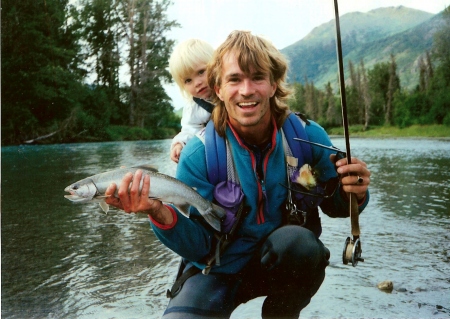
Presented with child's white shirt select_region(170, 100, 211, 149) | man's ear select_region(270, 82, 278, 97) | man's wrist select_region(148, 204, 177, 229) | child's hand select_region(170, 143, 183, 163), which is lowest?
man's wrist select_region(148, 204, 177, 229)

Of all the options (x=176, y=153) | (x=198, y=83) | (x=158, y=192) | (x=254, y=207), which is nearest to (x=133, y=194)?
(x=158, y=192)

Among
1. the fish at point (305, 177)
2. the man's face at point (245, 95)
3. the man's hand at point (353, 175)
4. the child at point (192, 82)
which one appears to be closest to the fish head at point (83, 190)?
the man's face at point (245, 95)

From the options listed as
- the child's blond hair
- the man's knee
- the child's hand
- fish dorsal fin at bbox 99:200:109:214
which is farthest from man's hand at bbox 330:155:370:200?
the child's blond hair

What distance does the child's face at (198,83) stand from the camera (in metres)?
2.65

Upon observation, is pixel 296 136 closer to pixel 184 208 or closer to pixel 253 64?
pixel 253 64

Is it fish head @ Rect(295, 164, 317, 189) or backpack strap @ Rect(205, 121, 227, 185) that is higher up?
backpack strap @ Rect(205, 121, 227, 185)

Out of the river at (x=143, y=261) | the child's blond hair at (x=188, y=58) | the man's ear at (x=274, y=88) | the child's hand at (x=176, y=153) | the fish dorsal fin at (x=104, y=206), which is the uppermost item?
the child's blond hair at (x=188, y=58)

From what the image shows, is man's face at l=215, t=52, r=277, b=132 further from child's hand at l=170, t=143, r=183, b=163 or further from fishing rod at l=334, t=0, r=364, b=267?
child's hand at l=170, t=143, r=183, b=163

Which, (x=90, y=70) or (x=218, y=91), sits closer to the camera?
(x=218, y=91)

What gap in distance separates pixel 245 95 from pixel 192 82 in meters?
1.06

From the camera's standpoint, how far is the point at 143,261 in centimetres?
289

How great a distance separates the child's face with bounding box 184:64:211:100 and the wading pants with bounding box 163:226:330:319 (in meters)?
1.15

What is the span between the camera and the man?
1.67 meters

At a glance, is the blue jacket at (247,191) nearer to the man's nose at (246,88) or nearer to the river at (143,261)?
the man's nose at (246,88)
